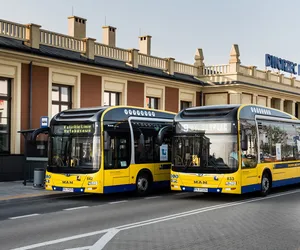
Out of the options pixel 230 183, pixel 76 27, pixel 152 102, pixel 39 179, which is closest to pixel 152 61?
pixel 152 102

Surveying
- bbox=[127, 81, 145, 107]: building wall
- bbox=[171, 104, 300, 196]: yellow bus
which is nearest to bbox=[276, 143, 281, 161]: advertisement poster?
bbox=[171, 104, 300, 196]: yellow bus

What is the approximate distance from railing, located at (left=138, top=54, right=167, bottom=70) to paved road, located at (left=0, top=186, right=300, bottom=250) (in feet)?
50.5

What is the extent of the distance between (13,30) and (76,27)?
34.2ft

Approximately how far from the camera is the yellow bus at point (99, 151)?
1567cm

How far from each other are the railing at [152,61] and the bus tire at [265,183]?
587 inches

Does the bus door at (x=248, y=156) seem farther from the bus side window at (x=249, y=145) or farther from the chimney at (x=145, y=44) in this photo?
the chimney at (x=145, y=44)

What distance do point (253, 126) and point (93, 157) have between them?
543 cm

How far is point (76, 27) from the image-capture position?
107 feet

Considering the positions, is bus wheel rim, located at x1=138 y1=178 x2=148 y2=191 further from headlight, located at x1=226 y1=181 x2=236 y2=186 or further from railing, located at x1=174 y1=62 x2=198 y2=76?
railing, located at x1=174 y1=62 x2=198 y2=76

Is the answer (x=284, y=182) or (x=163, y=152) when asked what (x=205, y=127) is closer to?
(x=163, y=152)

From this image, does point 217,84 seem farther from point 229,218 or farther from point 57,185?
point 229,218

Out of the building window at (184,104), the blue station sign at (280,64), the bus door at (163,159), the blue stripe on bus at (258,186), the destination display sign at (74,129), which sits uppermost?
the blue station sign at (280,64)

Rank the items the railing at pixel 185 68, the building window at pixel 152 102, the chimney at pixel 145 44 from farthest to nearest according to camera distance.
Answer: the chimney at pixel 145 44, the railing at pixel 185 68, the building window at pixel 152 102

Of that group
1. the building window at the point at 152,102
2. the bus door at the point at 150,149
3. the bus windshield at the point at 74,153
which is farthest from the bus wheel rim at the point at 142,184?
the building window at the point at 152,102
